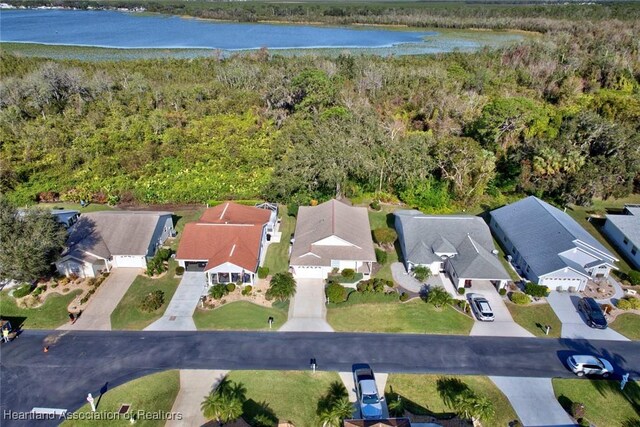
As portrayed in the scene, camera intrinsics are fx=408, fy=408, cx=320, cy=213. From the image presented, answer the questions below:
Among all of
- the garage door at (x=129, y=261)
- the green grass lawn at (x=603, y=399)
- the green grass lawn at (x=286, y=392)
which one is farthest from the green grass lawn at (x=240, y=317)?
the green grass lawn at (x=603, y=399)

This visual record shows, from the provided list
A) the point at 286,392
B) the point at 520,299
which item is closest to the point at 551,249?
the point at 520,299

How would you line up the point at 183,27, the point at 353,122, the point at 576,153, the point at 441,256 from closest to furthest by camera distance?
the point at 441,256 < the point at 576,153 < the point at 353,122 < the point at 183,27

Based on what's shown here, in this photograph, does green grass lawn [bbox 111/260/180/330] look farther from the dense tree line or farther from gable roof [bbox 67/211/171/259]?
the dense tree line

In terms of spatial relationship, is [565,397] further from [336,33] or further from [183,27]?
[183,27]

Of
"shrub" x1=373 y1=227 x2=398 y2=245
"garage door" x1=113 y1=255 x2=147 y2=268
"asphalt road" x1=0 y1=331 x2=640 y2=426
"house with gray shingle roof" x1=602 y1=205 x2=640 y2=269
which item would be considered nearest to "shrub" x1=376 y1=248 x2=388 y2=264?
"shrub" x1=373 y1=227 x2=398 y2=245

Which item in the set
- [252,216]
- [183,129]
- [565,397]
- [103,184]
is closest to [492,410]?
[565,397]

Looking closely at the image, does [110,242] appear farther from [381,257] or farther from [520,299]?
[520,299]

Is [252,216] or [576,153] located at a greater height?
[576,153]
